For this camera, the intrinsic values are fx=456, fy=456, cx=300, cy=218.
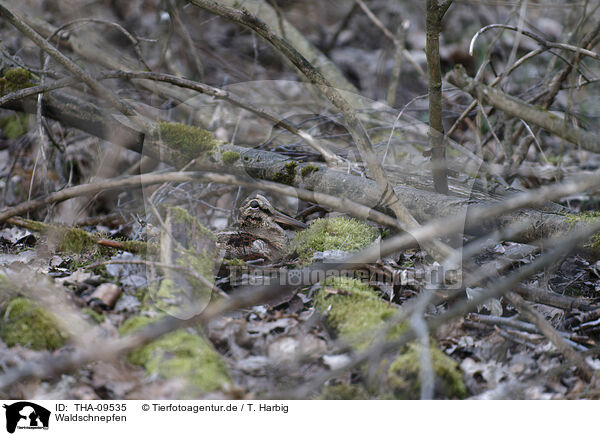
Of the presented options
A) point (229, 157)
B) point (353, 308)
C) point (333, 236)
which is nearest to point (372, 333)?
point (353, 308)

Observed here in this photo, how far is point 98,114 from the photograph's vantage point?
307 centimetres

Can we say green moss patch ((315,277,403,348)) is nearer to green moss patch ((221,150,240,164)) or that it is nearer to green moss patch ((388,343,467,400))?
green moss patch ((388,343,467,400))

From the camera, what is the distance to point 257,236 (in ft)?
8.29

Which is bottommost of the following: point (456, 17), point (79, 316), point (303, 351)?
point (303, 351)

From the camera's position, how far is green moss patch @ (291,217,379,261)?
7.86 ft

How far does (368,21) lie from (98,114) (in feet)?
16.7

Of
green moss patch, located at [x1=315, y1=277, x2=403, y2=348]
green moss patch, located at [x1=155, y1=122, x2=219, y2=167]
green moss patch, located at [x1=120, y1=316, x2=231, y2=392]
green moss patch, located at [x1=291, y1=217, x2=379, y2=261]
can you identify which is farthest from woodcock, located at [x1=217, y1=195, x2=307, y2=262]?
green moss patch, located at [x1=120, y1=316, x2=231, y2=392]

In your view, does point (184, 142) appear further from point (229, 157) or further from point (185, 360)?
point (185, 360)

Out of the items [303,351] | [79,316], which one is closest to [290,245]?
[303,351]

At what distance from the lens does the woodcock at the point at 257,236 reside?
8.07 ft

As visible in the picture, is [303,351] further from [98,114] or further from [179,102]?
[179,102]

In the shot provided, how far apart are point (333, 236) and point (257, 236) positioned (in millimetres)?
420
